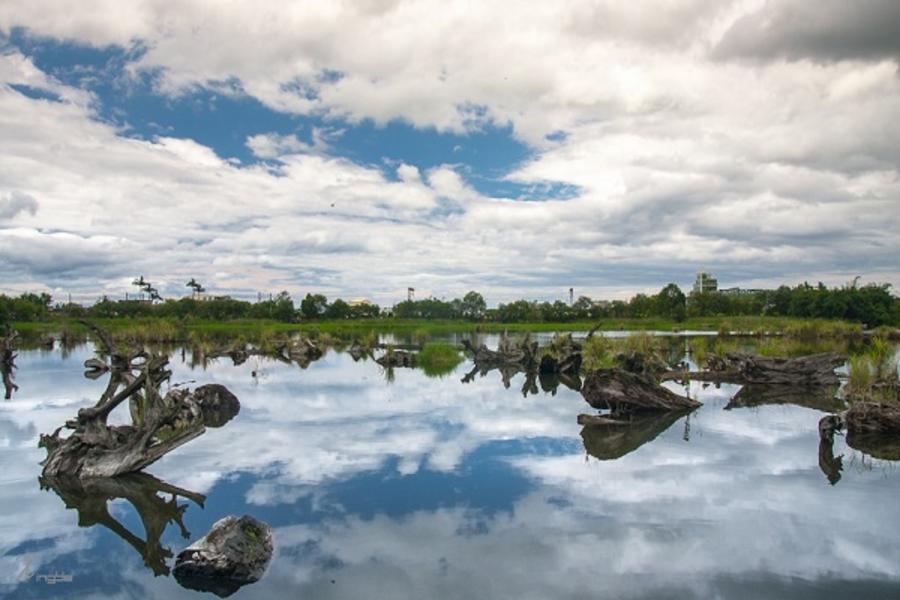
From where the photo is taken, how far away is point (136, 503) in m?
12.0

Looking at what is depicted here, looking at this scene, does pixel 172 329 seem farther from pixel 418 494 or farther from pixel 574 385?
pixel 418 494

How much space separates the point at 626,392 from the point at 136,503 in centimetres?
1395

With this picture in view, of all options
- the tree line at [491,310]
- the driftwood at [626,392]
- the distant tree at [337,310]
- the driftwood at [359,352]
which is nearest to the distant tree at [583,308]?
the tree line at [491,310]

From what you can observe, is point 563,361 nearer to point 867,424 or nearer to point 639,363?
point 639,363

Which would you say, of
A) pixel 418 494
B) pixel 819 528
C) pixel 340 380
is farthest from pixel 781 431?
pixel 340 380

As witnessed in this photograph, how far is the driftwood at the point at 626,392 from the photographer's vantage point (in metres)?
20.3

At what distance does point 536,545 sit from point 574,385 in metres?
20.6

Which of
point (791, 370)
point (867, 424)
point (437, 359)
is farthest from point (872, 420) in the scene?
point (437, 359)

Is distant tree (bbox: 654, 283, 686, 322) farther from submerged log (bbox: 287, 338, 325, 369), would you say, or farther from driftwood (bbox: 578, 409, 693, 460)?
driftwood (bbox: 578, 409, 693, 460)

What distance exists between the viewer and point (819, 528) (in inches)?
412

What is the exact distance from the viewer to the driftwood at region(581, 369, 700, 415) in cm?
2034

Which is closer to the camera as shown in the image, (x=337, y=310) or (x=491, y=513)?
(x=491, y=513)

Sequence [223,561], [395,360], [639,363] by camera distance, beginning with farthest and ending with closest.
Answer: [395,360], [639,363], [223,561]

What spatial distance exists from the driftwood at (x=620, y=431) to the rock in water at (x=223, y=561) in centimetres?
891
